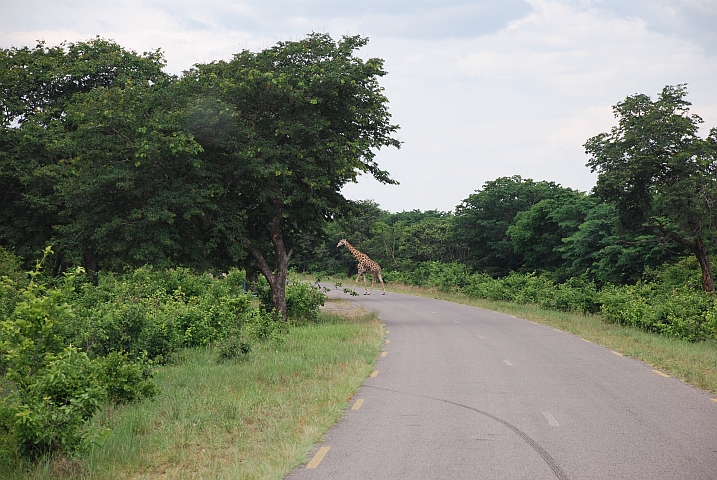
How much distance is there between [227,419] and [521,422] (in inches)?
162

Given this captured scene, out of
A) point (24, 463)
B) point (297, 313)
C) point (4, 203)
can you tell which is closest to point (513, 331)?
point (297, 313)

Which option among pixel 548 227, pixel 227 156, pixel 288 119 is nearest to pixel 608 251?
pixel 548 227

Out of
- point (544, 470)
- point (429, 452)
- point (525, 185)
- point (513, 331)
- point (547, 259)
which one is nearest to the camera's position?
point (544, 470)

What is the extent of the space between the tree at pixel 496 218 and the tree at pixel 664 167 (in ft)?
88.0

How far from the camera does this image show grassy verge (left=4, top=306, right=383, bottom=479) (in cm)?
753

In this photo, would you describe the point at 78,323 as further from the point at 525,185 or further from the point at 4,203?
the point at 525,185

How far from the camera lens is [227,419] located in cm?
966

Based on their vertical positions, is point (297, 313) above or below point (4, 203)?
below

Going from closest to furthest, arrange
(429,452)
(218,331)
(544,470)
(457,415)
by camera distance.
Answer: (544,470), (429,452), (457,415), (218,331)

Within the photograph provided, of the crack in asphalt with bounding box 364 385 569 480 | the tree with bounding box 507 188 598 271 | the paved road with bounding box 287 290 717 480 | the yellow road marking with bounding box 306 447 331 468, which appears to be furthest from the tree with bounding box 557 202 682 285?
the yellow road marking with bounding box 306 447 331 468

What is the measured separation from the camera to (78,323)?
12.4 meters

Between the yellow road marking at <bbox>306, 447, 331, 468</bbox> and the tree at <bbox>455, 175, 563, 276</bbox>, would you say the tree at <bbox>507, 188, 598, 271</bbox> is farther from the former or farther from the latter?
the yellow road marking at <bbox>306, 447, 331, 468</bbox>

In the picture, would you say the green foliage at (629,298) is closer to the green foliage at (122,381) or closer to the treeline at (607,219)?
the treeline at (607,219)

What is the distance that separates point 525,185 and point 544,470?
56.7 metres
